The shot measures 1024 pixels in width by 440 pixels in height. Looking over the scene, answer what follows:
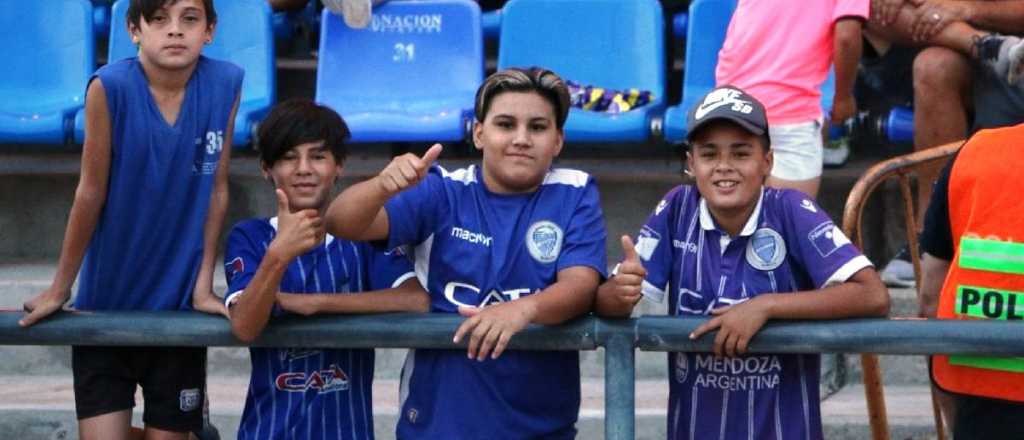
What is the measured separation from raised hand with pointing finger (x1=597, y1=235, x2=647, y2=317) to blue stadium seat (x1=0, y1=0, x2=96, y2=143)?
357 centimetres

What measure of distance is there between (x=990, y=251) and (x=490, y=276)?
0.94m

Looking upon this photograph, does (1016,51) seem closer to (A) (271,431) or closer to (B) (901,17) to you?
(B) (901,17)

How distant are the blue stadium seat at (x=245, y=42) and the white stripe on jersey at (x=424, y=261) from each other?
283 cm

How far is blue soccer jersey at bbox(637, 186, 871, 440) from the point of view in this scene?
3176 millimetres

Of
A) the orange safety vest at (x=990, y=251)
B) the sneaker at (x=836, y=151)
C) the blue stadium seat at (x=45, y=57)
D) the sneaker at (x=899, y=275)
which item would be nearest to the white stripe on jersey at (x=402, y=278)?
the orange safety vest at (x=990, y=251)

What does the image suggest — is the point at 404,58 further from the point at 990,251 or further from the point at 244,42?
the point at 990,251

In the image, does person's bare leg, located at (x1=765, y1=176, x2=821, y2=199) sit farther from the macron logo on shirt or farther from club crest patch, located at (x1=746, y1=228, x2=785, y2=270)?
the macron logo on shirt

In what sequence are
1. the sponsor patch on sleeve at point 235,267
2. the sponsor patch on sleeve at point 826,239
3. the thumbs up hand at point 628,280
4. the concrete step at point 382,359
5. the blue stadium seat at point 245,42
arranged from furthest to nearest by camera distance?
the blue stadium seat at point 245,42, the concrete step at point 382,359, the sponsor patch on sleeve at point 235,267, the sponsor patch on sleeve at point 826,239, the thumbs up hand at point 628,280

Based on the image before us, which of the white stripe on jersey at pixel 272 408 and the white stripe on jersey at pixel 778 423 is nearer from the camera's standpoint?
the white stripe on jersey at pixel 778 423

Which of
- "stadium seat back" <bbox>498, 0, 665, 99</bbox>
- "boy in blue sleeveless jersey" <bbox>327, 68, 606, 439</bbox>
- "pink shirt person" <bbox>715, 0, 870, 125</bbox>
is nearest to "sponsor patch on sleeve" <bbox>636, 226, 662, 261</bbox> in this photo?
"boy in blue sleeveless jersey" <bbox>327, 68, 606, 439</bbox>

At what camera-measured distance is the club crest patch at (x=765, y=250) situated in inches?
127

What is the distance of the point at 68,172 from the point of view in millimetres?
6039

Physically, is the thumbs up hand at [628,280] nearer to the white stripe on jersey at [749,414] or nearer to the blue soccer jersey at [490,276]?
the blue soccer jersey at [490,276]

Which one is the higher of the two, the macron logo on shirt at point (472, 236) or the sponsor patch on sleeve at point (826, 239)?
the sponsor patch on sleeve at point (826, 239)
